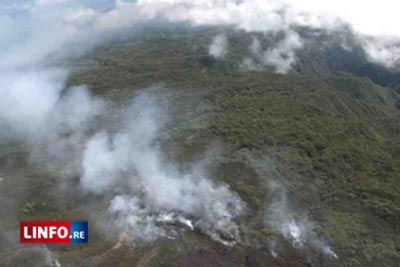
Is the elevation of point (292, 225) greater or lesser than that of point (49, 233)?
lesser

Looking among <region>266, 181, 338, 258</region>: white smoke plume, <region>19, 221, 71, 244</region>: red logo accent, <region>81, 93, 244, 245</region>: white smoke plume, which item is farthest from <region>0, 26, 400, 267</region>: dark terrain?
<region>81, 93, 244, 245</region>: white smoke plume

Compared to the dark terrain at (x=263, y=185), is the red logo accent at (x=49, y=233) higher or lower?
higher

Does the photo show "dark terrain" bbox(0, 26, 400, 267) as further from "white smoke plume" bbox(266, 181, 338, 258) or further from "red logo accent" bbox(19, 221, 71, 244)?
"red logo accent" bbox(19, 221, 71, 244)

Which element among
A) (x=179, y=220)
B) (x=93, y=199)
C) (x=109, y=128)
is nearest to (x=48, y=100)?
(x=109, y=128)

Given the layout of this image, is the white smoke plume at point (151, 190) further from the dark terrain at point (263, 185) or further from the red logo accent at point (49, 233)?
the red logo accent at point (49, 233)

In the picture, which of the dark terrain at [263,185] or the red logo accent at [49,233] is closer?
the red logo accent at [49,233]

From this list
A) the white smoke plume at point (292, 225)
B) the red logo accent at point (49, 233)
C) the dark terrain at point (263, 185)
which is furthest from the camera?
the white smoke plume at point (292, 225)

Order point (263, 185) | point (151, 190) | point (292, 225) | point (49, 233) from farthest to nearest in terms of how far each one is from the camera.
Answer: point (263, 185)
point (151, 190)
point (292, 225)
point (49, 233)

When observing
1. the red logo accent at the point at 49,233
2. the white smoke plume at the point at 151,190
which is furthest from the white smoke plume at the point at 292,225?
the red logo accent at the point at 49,233

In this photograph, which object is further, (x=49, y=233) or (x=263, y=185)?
(x=263, y=185)

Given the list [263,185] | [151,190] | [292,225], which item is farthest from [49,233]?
[263,185]

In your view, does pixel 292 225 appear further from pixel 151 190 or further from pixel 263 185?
pixel 151 190
